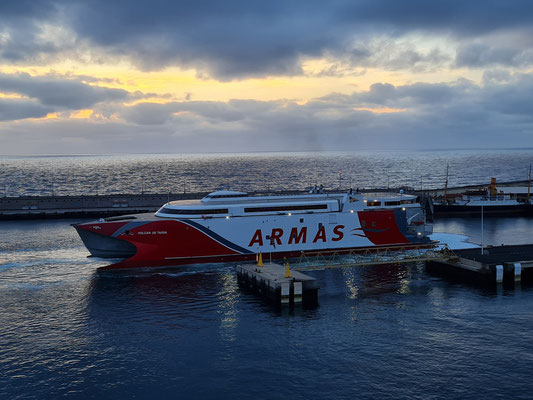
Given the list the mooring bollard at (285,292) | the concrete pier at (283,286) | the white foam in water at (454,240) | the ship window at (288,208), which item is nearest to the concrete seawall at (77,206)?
the ship window at (288,208)

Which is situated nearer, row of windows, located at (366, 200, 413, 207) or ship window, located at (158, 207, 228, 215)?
ship window, located at (158, 207, 228, 215)

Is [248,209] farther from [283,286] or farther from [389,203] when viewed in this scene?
[389,203]

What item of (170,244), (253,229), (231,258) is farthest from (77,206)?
(253,229)

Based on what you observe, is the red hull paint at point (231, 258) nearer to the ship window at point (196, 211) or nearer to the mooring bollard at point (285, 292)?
the ship window at point (196, 211)

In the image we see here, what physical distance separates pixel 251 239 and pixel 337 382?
25.4 m

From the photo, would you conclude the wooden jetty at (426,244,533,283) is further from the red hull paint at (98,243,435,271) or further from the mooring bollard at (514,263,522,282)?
the red hull paint at (98,243,435,271)

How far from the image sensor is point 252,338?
28.9 m

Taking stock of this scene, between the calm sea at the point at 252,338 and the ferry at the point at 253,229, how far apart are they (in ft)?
11.4

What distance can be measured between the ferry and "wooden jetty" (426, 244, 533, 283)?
5.27 m

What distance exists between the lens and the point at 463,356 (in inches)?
1030

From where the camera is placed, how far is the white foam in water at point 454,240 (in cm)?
5313

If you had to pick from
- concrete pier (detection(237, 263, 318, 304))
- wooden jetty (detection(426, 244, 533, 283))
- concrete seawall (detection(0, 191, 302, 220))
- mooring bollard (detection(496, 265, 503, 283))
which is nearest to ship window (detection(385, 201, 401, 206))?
wooden jetty (detection(426, 244, 533, 283))

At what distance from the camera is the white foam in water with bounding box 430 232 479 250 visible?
174 ft

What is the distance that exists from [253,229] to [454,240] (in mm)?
25410
